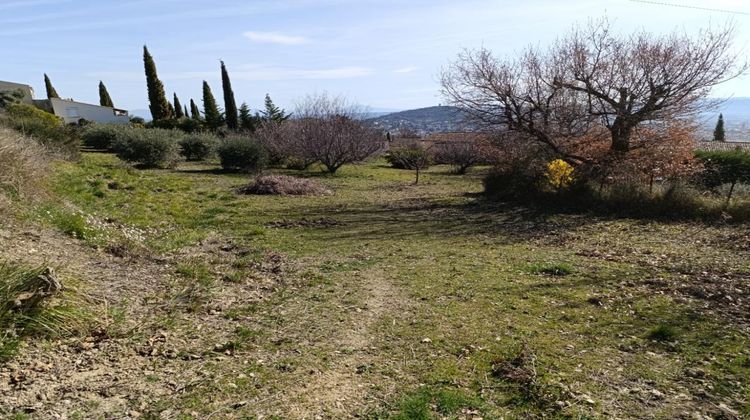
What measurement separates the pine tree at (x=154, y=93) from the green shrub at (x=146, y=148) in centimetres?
2245

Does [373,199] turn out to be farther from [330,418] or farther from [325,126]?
[330,418]

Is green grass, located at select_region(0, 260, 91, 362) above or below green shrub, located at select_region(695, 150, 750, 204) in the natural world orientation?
above

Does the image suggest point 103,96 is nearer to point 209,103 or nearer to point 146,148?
point 209,103

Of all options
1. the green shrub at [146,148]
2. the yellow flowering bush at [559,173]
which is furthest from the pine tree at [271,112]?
the yellow flowering bush at [559,173]

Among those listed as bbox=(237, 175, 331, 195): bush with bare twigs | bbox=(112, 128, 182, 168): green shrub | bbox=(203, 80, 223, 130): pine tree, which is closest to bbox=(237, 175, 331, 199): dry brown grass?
bbox=(237, 175, 331, 195): bush with bare twigs

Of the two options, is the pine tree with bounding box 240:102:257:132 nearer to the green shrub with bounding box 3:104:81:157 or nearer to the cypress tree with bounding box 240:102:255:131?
the cypress tree with bounding box 240:102:255:131

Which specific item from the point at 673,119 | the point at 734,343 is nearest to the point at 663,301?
the point at 734,343

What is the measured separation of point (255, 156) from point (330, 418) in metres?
23.2

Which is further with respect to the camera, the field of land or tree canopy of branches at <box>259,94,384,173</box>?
tree canopy of branches at <box>259,94,384,173</box>

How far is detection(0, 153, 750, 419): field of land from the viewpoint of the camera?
363 cm

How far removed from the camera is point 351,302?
6266 millimetres

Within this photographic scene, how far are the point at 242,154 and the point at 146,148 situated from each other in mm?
4580

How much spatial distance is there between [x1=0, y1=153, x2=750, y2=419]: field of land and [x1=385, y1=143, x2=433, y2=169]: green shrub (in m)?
22.4

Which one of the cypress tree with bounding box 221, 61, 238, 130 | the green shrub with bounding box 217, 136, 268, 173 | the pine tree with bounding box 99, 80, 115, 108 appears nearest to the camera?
the green shrub with bounding box 217, 136, 268, 173
